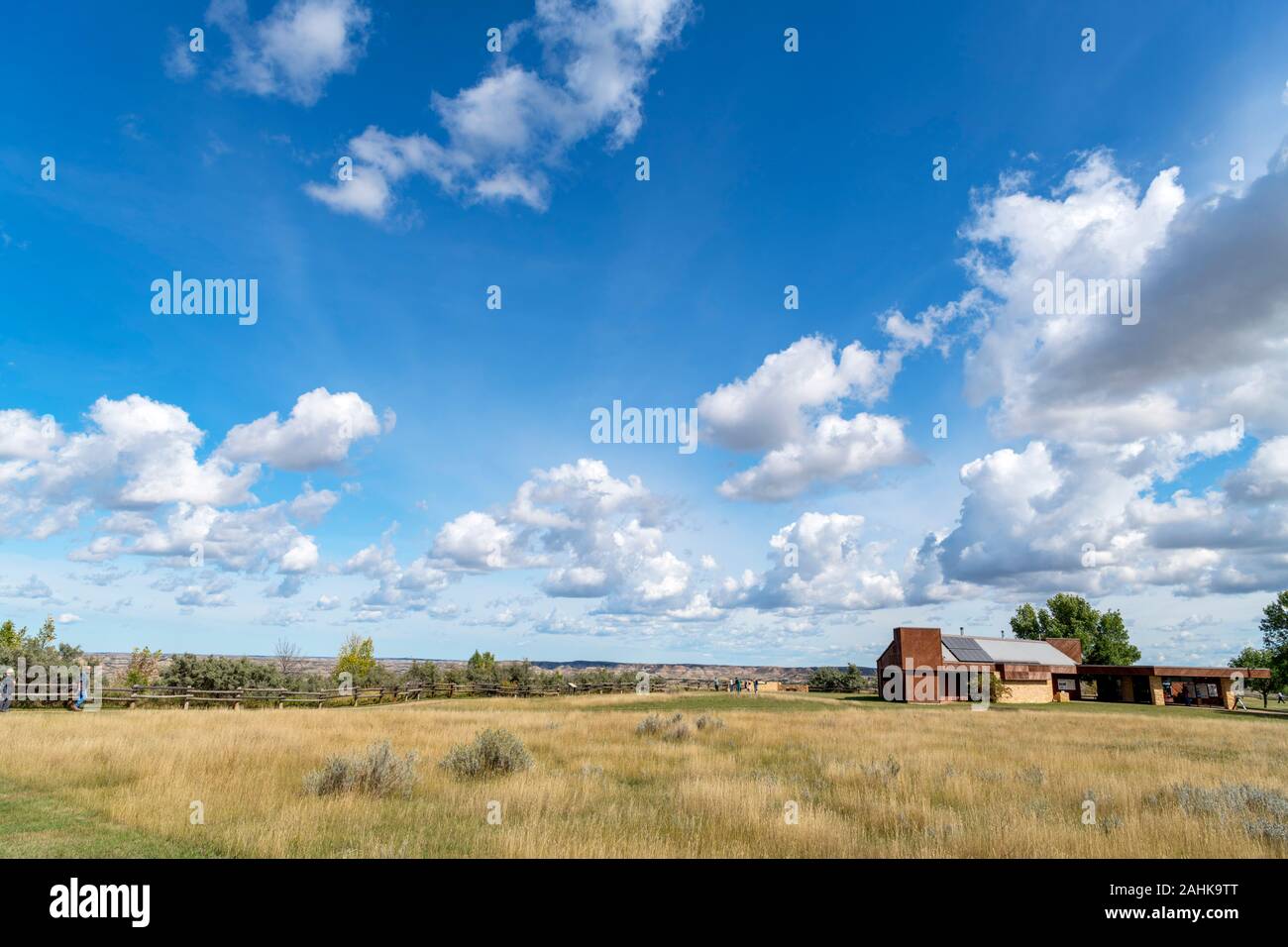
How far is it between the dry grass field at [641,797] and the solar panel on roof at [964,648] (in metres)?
40.6

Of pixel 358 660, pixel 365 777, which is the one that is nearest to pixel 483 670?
pixel 358 660

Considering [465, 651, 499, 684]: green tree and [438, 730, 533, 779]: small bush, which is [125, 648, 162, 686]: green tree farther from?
[438, 730, 533, 779]: small bush

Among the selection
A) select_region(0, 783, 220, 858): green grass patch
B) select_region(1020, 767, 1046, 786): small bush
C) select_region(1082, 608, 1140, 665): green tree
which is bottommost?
select_region(1082, 608, 1140, 665): green tree

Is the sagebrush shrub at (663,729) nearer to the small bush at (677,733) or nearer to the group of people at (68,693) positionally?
the small bush at (677,733)

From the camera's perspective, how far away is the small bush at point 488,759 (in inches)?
528

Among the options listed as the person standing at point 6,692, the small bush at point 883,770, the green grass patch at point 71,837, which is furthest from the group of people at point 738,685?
the green grass patch at point 71,837

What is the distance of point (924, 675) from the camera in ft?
182

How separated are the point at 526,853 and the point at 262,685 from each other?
42749 millimetres

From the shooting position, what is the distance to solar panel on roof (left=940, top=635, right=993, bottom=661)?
197ft

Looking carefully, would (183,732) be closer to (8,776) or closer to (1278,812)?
(8,776)

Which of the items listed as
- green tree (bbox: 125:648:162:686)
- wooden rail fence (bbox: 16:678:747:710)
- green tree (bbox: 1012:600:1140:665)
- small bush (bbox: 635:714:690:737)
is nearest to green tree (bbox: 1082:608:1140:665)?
green tree (bbox: 1012:600:1140:665)
